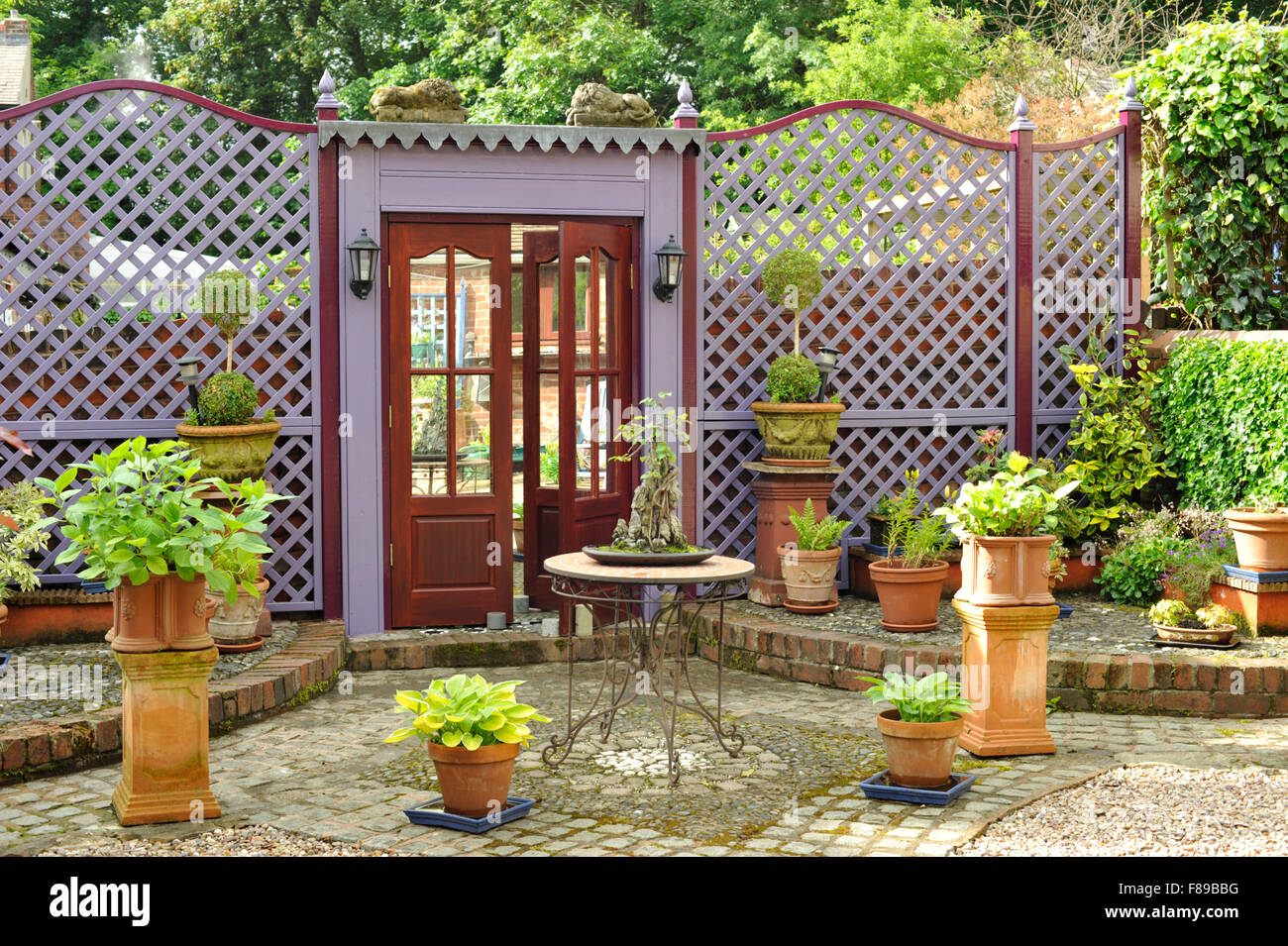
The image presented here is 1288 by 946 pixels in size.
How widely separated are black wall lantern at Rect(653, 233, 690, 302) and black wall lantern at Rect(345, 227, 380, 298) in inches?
58.8

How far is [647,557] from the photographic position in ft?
16.4

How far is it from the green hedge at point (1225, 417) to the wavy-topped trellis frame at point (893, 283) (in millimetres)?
628

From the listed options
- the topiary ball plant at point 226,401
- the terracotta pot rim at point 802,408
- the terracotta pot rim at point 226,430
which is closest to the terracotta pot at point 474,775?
the terracotta pot rim at point 226,430

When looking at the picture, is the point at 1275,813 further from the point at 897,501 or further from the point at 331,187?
the point at 331,187

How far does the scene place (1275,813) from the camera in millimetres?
4273

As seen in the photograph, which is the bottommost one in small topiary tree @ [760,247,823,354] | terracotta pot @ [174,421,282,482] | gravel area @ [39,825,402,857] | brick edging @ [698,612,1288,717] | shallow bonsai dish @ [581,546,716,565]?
gravel area @ [39,825,402,857]

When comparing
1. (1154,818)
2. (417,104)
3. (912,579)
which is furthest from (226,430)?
(1154,818)

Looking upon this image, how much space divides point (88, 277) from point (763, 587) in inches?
151

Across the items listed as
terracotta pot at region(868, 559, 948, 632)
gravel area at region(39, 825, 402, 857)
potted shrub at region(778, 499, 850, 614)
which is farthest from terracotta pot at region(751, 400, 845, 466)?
gravel area at region(39, 825, 402, 857)

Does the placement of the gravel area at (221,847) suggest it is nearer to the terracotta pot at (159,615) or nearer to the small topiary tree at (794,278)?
the terracotta pot at (159,615)

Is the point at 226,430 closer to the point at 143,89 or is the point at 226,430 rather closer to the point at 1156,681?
the point at 143,89

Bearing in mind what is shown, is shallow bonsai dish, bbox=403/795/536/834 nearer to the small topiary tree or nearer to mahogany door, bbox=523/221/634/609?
mahogany door, bbox=523/221/634/609

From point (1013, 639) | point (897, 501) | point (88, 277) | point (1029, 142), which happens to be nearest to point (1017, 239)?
point (1029, 142)

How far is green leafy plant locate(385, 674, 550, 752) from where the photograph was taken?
4.16m
